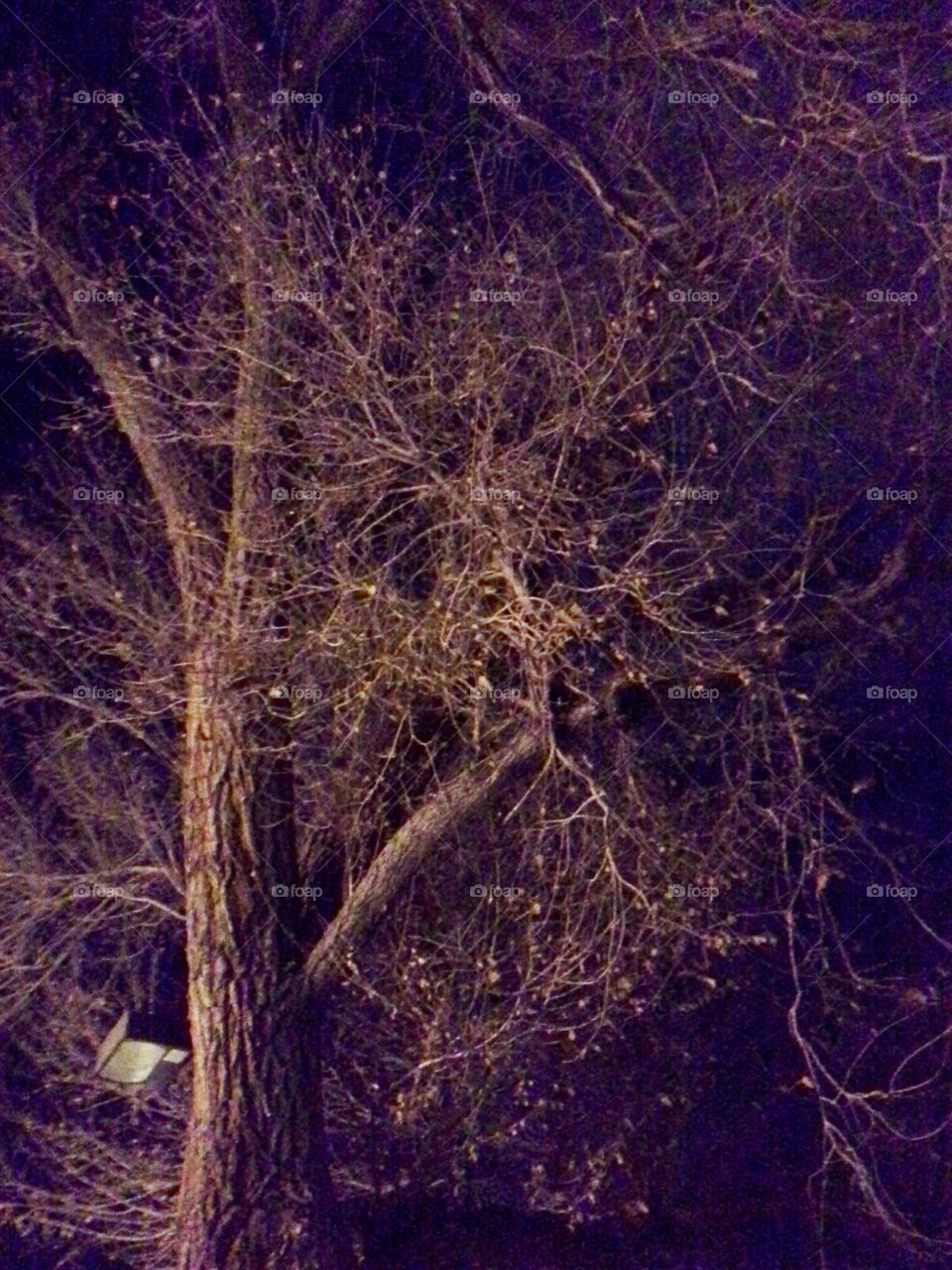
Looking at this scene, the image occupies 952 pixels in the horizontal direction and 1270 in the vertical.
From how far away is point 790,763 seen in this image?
5.66 m

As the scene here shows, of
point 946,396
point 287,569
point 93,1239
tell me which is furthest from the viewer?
point 93,1239

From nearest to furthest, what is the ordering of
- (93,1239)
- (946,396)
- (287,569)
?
(287,569)
(946,396)
(93,1239)

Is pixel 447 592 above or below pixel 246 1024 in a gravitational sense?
above

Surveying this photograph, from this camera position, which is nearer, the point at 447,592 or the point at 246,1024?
the point at 447,592

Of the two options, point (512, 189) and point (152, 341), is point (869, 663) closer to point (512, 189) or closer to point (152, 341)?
point (512, 189)

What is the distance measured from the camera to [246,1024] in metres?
5.25

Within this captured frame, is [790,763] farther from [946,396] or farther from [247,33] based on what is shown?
[247,33]

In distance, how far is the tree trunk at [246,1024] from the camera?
5.16 m

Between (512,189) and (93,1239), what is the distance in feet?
14.6

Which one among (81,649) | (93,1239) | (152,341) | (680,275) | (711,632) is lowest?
(93,1239)

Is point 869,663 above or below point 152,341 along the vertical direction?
below

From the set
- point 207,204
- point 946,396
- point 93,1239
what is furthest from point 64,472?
point 946,396

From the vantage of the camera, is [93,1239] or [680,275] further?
[93,1239]

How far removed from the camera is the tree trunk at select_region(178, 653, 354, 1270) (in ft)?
16.9
